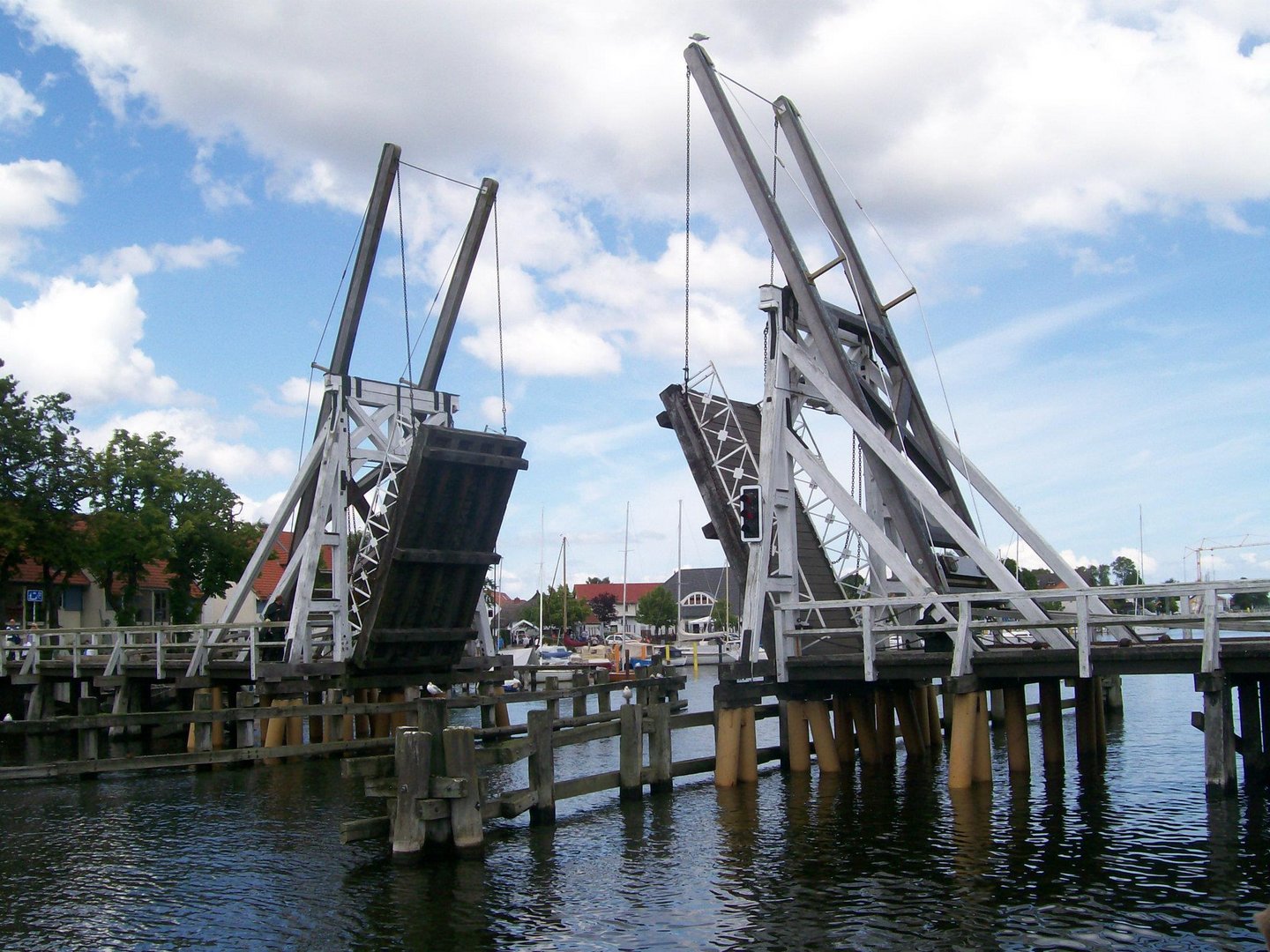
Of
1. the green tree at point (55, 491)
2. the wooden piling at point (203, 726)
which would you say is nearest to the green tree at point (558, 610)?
the green tree at point (55, 491)

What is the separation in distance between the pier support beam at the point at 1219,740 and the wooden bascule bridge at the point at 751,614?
1.3 inches

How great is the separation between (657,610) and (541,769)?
3334 inches

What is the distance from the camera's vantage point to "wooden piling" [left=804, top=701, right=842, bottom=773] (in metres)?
20.8

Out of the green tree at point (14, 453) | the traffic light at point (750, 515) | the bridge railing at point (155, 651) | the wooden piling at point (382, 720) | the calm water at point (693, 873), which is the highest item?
the green tree at point (14, 453)

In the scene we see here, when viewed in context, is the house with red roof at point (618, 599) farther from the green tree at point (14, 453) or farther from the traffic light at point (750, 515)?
the traffic light at point (750, 515)

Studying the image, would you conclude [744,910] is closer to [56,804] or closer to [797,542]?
[797,542]

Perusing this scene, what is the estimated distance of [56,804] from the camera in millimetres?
19844

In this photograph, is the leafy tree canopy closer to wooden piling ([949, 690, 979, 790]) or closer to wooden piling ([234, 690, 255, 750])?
wooden piling ([234, 690, 255, 750])

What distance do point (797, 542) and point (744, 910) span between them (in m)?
10.0

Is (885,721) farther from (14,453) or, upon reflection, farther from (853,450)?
Result: (14,453)

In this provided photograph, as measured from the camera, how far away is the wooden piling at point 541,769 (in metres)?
16.5

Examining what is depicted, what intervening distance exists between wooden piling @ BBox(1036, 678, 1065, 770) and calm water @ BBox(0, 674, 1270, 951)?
18.5 inches

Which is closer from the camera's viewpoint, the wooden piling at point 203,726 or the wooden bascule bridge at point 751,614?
the wooden bascule bridge at point 751,614

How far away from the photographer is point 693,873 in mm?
14320
